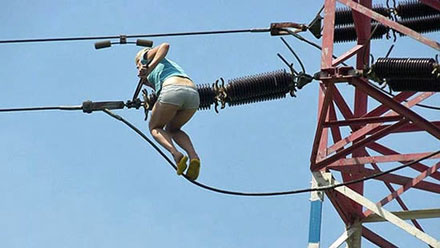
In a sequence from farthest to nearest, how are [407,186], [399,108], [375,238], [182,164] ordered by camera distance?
[375,238]
[407,186]
[399,108]
[182,164]

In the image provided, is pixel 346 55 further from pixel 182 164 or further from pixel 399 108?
pixel 182 164

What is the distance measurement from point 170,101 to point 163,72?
0.36m

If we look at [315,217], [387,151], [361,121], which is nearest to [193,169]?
[315,217]

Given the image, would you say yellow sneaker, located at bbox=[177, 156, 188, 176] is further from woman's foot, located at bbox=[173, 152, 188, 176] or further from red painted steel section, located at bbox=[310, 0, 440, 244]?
red painted steel section, located at bbox=[310, 0, 440, 244]

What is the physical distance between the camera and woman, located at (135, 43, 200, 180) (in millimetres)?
13078

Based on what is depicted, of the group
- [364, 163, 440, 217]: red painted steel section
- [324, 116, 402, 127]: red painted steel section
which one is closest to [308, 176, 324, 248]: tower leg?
[324, 116, 402, 127]: red painted steel section

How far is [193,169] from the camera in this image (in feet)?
42.5

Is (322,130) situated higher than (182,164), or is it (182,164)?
(182,164)

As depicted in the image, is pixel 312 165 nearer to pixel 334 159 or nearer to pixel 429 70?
pixel 334 159

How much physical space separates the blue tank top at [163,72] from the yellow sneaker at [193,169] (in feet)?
2.70

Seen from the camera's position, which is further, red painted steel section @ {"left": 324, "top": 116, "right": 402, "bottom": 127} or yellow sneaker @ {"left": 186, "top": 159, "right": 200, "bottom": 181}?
red painted steel section @ {"left": 324, "top": 116, "right": 402, "bottom": 127}

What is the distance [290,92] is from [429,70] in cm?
154

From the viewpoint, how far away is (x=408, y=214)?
1541 cm

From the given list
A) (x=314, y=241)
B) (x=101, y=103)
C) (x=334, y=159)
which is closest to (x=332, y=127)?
(x=334, y=159)
